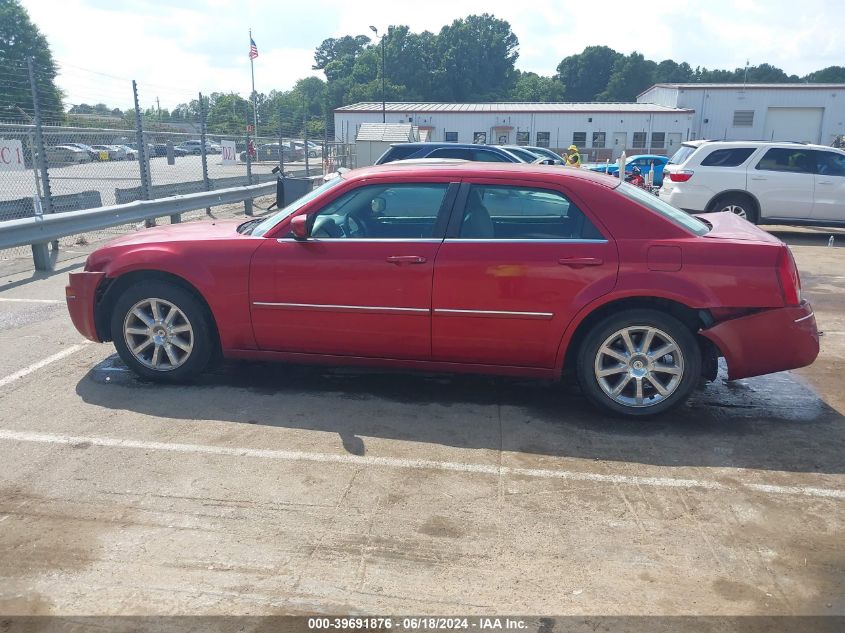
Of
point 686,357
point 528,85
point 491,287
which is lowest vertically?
point 686,357

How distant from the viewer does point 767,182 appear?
41.7ft

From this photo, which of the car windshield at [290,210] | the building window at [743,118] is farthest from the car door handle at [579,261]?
the building window at [743,118]

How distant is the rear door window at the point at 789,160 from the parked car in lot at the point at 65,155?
40.5ft

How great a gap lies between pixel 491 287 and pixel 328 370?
1.67m

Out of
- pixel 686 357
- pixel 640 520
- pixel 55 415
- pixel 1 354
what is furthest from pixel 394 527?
pixel 1 354

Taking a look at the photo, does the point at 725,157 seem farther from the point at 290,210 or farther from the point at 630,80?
the point at 630,80

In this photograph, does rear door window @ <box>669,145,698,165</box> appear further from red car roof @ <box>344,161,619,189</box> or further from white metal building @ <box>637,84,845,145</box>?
white metal building @ <box>637,84,845,145</box>

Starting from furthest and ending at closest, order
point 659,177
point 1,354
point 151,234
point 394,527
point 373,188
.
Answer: point 659,177 < point 1,354 < point 151,234 < point 373,188 < point 394,527

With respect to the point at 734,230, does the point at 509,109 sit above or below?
above

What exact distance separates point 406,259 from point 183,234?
182 cm

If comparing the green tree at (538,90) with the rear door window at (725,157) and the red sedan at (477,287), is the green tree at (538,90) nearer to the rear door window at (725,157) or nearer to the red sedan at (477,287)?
the rear door window at (725,157)

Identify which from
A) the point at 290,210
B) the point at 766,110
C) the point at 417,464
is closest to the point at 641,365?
the point at 417,464

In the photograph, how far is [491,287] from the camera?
4.49 m

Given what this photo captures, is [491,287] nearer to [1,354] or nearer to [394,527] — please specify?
[394,527]
